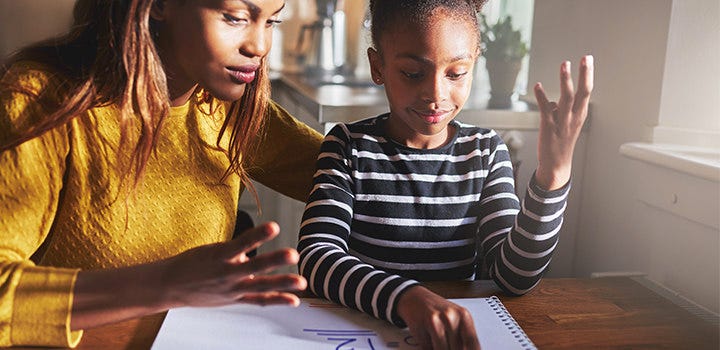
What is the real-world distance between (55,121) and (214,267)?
275mm

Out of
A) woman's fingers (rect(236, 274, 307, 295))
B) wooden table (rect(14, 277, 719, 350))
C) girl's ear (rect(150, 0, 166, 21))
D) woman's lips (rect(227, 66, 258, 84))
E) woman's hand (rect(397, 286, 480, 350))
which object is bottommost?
wooden table (rect(14, 277, 719, 350))

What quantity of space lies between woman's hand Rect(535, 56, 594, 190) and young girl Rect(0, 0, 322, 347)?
33 cm

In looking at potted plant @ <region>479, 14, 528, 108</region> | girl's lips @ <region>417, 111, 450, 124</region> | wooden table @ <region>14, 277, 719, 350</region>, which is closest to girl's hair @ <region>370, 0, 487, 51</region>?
girl's lips @ <region>417, 111, 450, 124</region>

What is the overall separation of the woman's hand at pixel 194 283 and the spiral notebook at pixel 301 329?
0.07m

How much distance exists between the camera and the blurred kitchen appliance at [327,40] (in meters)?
2.90

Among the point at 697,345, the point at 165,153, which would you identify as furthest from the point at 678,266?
the point at 165,153

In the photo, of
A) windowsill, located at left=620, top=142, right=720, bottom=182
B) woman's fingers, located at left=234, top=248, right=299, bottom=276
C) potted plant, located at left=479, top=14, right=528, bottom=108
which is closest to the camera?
woman's fingers, located at left=234, top=248, right=299, bottom=276

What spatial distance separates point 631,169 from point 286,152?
63cm

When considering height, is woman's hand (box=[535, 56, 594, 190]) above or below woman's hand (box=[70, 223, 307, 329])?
above

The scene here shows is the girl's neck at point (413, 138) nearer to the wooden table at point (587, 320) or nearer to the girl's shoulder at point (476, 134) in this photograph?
the girl's shoulder at point (476, 134)

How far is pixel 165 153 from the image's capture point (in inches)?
37.7

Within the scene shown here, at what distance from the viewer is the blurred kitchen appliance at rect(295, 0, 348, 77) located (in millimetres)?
2902

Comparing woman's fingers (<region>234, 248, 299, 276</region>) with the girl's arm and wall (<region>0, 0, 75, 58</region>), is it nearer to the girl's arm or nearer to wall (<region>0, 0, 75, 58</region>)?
the girl's arm

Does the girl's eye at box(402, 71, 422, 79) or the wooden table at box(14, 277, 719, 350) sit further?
the girl's eye at box(402, 71, 422, 79)
